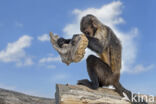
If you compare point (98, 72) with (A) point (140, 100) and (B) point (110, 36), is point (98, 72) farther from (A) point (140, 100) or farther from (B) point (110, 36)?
(A) point (140, 100)

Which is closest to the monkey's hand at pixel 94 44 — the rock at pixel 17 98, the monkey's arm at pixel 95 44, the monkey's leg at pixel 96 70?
the monkey's arm at pixel 95 44

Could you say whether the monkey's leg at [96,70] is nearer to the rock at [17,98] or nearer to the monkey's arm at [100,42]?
the monkey's arm at [100,42]

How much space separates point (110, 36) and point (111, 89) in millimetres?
1059

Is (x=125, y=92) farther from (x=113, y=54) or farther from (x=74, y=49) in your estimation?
(x=74, y=49)

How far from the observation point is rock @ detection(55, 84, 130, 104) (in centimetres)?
439

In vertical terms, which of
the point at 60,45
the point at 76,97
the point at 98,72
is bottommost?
the point at 76,97

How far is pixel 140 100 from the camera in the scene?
5383mm

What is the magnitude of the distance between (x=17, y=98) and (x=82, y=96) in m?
2.42

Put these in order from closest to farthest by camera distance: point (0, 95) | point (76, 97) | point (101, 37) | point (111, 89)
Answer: point (76, 97) < point (101, 37) < point (111, 89) < point (0, 95)

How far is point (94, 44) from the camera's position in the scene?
4.61m

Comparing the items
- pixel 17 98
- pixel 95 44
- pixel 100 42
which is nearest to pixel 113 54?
pixel 100 42

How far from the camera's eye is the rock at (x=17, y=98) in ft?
20.2

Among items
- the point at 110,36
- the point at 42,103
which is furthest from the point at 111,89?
the point at 42,103

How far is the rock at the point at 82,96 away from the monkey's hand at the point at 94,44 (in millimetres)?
745
